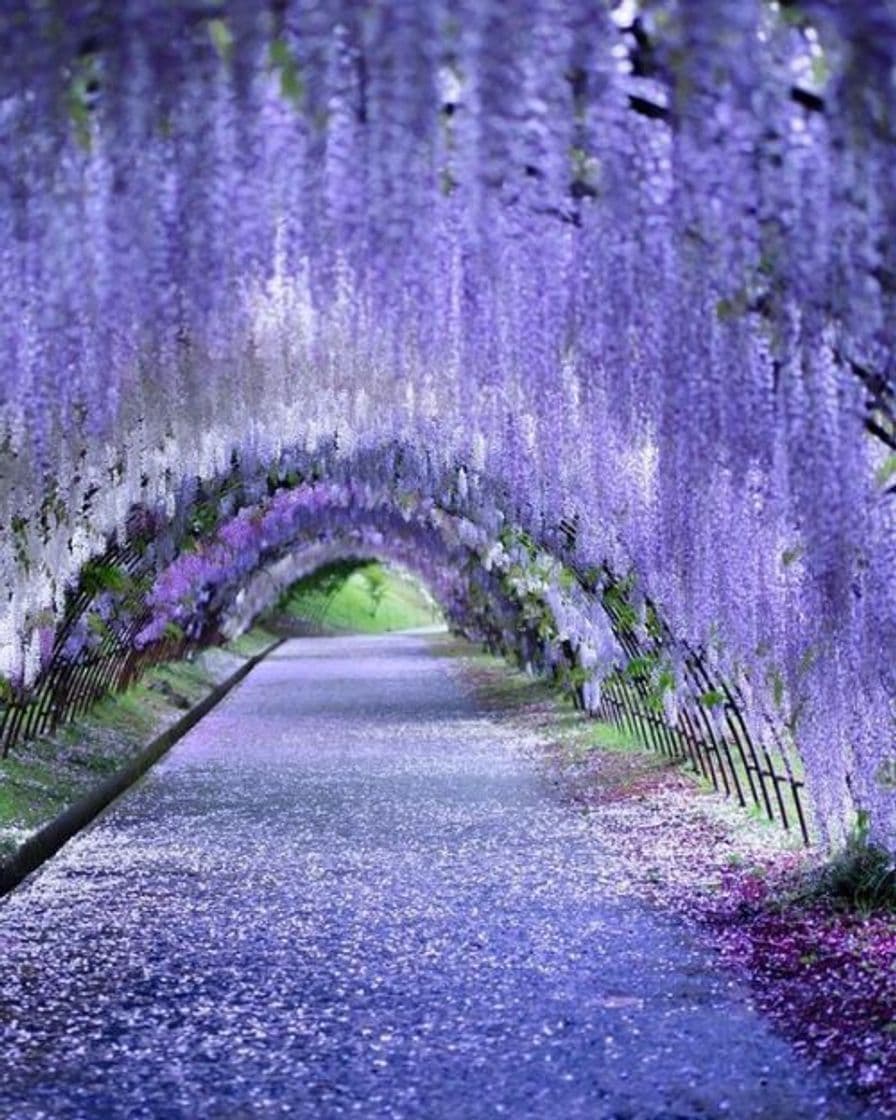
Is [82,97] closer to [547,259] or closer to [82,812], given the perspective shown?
[547,259]

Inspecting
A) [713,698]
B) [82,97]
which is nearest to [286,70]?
[82,97]

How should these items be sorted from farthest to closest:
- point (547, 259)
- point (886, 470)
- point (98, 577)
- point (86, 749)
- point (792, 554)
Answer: point (86, 749) → point (98, 577) → point (792, 554) → point (886, 470) → point (547, 259)

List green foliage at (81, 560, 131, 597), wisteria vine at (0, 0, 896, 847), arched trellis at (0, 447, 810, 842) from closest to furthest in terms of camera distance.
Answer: wisteria vine at (0, 0, 896, 847) < arched trellis at (0, 447, 810, 842) < green foliage at (81, 560, 131, 597)

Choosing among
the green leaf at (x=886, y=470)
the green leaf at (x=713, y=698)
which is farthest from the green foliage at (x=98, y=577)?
the green leaf at (x=886, y=470)

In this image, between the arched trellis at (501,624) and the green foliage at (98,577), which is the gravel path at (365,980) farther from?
the green foliage at (98,577)

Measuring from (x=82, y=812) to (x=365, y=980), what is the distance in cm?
509

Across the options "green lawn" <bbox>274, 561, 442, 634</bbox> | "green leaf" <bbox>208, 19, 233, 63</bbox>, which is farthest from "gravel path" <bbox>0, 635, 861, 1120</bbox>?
"green lawn" <bbox>274, 561, 442, 634</bbox>

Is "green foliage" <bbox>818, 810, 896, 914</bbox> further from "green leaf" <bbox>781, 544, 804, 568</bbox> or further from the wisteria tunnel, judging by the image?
"green leaf" <bbox>781, 544, 804, 568</bbox>

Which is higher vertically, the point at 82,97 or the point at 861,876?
the point at 82,97

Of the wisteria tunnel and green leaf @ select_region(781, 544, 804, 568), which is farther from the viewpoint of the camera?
green leaf @ select_region(781, 544, 804, 568)

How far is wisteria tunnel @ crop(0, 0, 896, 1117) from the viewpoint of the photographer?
4.06 m

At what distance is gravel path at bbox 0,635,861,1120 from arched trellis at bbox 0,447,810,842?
1.12 metres

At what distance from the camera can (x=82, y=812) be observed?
11.0m

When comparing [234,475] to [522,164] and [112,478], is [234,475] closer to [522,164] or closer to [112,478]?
[112,478]
